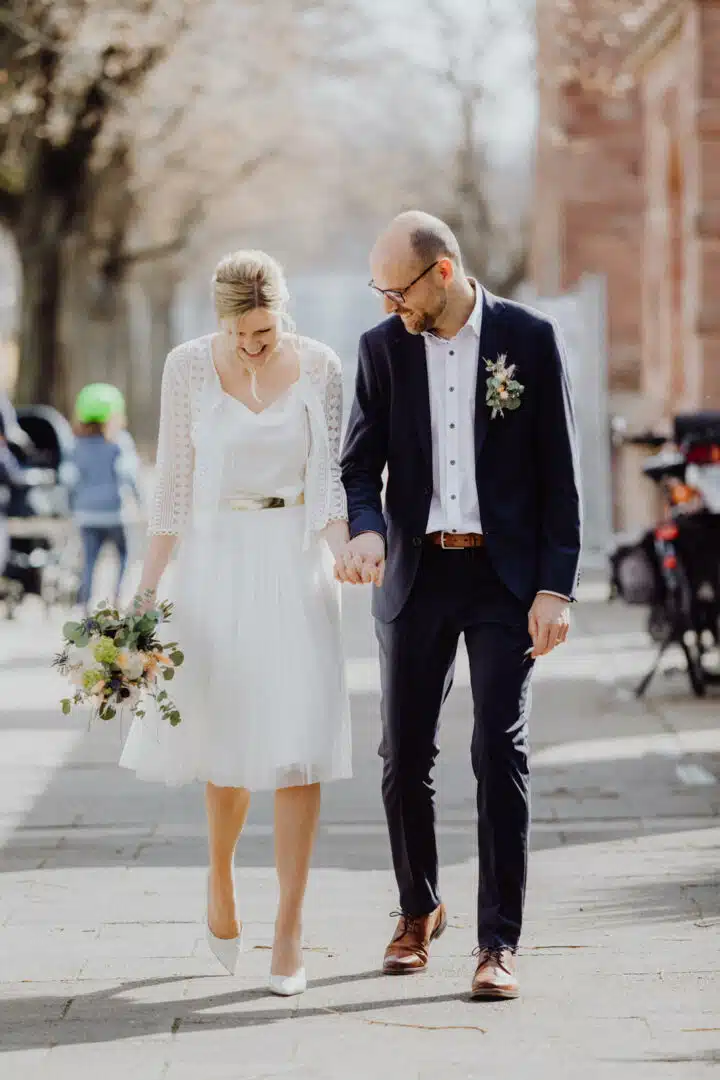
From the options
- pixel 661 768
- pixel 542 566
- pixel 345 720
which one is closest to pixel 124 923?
pixel 345 720

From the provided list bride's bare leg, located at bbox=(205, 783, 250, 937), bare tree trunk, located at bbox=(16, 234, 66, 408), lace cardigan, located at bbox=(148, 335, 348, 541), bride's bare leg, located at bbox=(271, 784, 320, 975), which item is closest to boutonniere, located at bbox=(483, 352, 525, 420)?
lace cardigan, located at bbox=(148, 335, 348, 541)

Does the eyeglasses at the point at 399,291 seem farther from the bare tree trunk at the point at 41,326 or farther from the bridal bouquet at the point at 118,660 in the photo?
the bare tree trunk at the point at 41,326

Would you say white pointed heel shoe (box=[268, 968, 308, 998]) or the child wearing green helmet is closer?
white pointed heel shoe (box=[268, 968, 308, 998])

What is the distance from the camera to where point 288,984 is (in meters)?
5.62

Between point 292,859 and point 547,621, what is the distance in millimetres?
894

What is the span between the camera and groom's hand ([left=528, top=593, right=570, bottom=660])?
5.62 m

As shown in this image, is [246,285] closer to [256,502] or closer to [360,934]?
[256,502]

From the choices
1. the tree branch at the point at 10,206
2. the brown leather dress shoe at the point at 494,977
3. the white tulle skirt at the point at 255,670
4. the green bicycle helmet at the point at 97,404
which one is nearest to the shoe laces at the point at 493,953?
the brown leather dress shoe at the point at 494,977

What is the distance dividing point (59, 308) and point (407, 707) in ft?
78.3

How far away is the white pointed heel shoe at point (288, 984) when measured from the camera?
5.61 m

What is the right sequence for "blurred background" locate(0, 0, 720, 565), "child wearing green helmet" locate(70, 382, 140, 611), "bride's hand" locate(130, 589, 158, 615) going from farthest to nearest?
"blurred background" locate(0, 0, 720, 565), "child wearing green helmet" locate(70, 382, 140, 611), "bride's hand" locate(130, 589, 158, 615)

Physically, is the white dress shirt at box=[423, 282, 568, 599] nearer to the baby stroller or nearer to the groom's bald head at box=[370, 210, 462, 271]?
the groom's bald head at box=[370, 210, 462, 271]

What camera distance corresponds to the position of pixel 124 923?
646cm

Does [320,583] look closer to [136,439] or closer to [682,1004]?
[682,1004]
